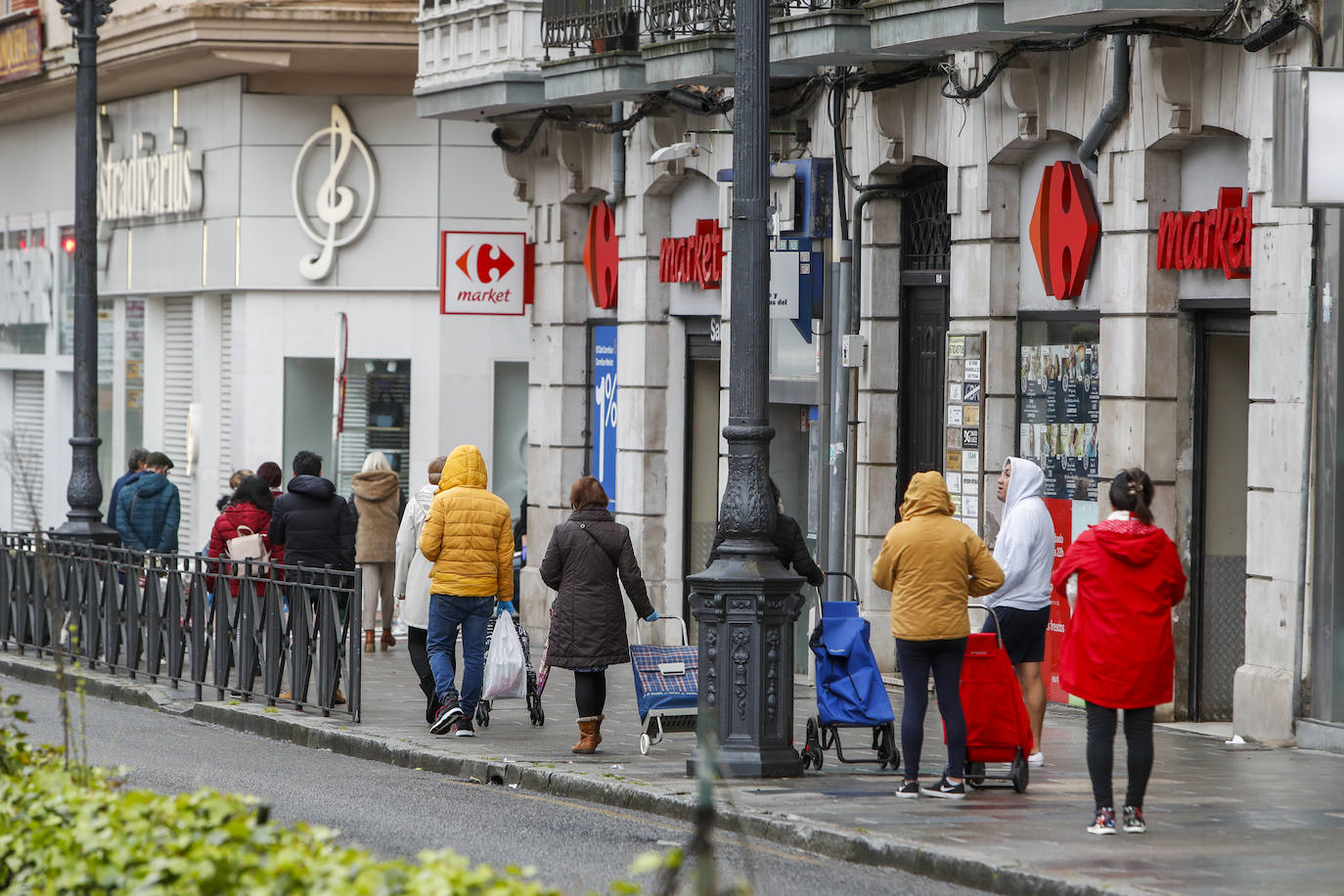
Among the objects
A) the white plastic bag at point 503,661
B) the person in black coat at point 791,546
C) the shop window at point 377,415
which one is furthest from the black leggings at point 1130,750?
the shop window at point 377,415

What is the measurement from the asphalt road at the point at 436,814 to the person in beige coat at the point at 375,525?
4.93 meters

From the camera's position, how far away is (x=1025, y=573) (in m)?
11.7

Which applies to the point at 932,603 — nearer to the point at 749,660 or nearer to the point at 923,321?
the point at 749,660

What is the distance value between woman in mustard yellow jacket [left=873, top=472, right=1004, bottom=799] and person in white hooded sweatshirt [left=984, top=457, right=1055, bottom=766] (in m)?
1.02

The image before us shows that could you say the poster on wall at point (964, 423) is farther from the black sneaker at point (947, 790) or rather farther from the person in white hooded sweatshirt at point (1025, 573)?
Answer: the black sneaker at point (947, 790)

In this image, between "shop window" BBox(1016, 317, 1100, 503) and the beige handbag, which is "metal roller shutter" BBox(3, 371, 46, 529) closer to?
the beige handbag

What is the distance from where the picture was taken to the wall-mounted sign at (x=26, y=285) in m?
33.2

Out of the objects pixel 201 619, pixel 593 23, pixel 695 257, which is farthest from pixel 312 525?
pixel 593 23

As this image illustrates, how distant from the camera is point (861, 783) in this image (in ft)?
36.6

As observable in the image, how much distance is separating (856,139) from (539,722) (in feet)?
18.1

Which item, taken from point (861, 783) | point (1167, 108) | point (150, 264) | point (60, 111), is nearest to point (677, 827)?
point (861, 783)

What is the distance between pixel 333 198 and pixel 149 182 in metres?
4.00

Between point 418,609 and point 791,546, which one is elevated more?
point 791,546

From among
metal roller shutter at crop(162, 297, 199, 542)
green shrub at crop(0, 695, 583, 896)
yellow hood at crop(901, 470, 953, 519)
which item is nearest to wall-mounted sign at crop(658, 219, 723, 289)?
yellow hood at crop(901, 470, 953, 519)
